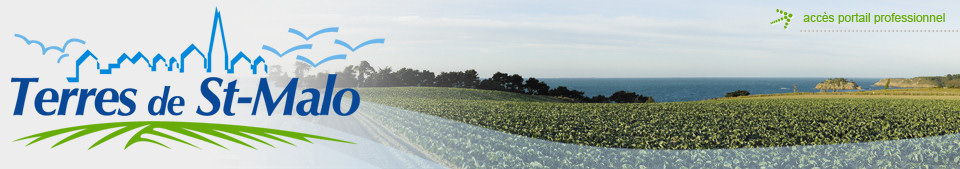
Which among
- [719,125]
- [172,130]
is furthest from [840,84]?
[172,130]

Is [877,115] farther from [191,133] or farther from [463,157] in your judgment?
[191,133]

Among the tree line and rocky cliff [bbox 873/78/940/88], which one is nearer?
the tree line

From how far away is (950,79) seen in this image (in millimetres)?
147125

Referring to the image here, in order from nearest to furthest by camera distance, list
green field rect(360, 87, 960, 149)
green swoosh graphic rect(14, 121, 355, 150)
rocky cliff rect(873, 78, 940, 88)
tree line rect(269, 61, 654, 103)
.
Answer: green swoosh graphic rect(14, 121, 355, 150) < green field rect(360, 87, 960, 149) < tree line rect(269, 61, 654, 103) < rocky cliff rect(873, 78, 940, 88)

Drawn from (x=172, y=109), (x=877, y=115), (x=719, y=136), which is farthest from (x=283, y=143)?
(x=877, y=115)

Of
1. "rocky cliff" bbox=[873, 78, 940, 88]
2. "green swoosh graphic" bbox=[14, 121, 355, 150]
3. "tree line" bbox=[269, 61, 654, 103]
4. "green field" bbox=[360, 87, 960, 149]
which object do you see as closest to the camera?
"green swoosh graphic" bbox=[14, 121, 355, 150]

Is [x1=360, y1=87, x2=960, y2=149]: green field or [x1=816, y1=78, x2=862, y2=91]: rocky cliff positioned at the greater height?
[x1=816, y1=78, x2=862, y2=91]: rocky cliff

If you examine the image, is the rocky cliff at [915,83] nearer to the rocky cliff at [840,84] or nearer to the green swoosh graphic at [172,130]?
the rocky cliff at [840,84]

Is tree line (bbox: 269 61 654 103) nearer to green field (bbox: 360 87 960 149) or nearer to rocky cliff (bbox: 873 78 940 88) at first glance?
green field (bbox: 360 87 960 149)

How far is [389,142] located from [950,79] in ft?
571

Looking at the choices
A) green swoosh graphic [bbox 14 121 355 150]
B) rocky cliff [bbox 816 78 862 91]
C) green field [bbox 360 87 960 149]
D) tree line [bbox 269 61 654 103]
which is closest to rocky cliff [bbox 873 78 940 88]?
rocky cliff [bbox 816 78 862 91]

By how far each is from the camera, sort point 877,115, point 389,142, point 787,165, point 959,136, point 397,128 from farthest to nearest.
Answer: point 877,115 < point 397,128 < point 389,142 < point 959,136 < point 787,165

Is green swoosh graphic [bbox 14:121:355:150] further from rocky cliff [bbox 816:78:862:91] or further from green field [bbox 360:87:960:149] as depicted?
rocky cliff [bbox 816:78:862:91]

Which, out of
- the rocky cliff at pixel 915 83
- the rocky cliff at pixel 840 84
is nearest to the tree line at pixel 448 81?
the rocky cliff at pixel 840 84
